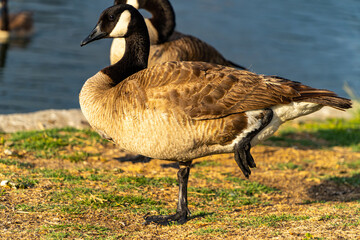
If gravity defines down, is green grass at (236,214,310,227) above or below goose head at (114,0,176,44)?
below

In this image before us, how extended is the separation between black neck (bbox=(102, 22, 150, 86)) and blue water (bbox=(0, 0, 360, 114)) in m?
6.93

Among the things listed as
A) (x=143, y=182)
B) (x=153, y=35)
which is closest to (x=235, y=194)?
(x=143, y=182)

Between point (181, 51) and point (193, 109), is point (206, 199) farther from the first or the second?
point (181, 51)

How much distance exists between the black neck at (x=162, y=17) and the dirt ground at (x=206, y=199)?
2.08 metres

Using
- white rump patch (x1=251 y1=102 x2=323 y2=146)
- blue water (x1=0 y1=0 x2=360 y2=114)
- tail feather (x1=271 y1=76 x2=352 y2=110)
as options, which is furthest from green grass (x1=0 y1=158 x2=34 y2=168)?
blue water (x1=0 y1=0 x2=360 y2=114)

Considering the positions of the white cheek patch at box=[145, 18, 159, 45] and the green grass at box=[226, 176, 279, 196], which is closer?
the green grass at box=[226, 176, 279, 196]

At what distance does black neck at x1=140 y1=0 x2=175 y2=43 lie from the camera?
8.23 metres

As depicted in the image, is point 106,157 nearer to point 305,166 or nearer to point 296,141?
point 305,166

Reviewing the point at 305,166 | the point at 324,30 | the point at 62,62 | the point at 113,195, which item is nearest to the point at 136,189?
the point at 113,195

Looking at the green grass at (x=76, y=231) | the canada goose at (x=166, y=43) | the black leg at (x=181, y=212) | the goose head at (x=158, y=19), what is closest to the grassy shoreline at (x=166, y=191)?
the green grass at (x=76, y=231)

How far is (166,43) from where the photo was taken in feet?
26.8

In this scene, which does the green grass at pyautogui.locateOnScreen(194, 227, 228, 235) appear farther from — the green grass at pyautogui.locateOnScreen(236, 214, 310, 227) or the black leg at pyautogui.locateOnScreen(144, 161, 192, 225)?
the black leg at pyautogui.locateOnScreen(144, 161, 192, 225)

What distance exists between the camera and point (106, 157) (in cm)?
772

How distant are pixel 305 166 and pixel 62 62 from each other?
30.6ft
